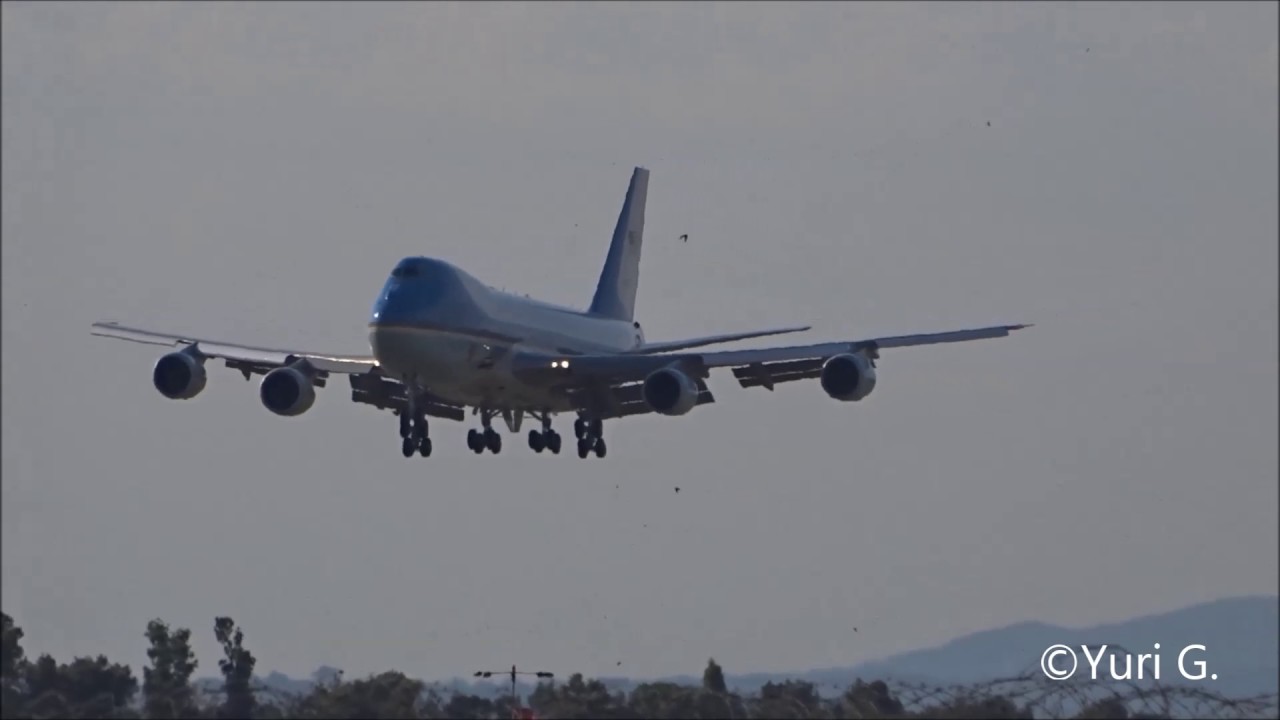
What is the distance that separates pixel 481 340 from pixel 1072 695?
18.5 m

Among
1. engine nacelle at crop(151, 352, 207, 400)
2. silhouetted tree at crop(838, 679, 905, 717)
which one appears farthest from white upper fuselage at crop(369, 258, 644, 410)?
silhouetted tree at crop(838, 679, 905, 717)

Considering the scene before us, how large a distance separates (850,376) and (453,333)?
1015cm

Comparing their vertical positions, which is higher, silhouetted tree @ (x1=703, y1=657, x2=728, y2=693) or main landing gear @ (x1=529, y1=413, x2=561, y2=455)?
main landing gear @ (x1=529, y1=413, x2=561, y2=455)

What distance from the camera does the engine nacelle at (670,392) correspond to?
198 feet

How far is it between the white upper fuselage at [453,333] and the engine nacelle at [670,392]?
2998 millimetres

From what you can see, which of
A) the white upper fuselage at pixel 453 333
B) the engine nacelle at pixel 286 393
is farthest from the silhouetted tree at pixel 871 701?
the engine nacelle at pixel 286 393

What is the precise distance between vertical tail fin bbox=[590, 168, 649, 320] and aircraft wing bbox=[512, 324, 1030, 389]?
10.3 metres

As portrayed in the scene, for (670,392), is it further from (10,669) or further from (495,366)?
(10,669)

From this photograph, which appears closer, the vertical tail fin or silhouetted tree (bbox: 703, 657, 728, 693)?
silhouetted tree (bbox: 703, 657, 728, 693)

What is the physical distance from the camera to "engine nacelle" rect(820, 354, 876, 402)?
59094 mm

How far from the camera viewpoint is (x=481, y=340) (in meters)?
58.9

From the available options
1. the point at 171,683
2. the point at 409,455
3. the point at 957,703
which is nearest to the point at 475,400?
the point at 409,455

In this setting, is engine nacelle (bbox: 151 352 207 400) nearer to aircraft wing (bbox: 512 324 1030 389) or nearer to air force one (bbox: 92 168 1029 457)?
air force one (bbox: 92 168 1029 457)

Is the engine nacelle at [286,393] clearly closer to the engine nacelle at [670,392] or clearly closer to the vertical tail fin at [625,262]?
the engine nacelle at [670,392]
